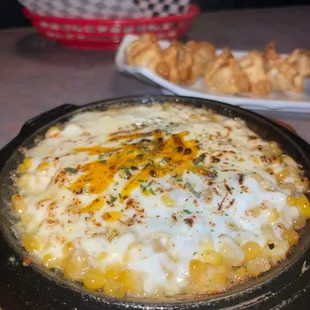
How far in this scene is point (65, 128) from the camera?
1.63 metres

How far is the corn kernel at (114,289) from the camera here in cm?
105

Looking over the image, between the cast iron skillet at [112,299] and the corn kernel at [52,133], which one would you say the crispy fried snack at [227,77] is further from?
the cast iron skillet at [112,299]

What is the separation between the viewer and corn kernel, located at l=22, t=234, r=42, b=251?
118 centimetres

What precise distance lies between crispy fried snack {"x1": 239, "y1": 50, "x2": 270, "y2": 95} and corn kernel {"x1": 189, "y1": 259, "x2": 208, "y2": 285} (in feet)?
4.40

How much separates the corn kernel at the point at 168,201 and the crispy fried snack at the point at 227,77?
3.61ft

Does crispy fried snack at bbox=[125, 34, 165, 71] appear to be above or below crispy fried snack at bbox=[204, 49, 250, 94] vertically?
above

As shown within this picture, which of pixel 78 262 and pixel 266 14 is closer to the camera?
pixel 78 262

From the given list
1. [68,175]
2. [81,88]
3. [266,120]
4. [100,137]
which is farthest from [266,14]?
[68,175]

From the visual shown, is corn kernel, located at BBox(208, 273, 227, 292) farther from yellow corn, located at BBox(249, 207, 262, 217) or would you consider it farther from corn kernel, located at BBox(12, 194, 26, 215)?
corn kernel, located at BBox(12, 194, 26, 215)

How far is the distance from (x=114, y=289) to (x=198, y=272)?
0.20 meters

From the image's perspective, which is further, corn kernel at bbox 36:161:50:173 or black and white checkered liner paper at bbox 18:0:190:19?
black and white checkered liner paper at bbox 18:0:190:19

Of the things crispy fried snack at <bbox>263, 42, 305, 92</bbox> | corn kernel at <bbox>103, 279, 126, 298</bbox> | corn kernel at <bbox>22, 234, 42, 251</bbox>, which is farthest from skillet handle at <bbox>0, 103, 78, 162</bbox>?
crispy fried snack at <bbox>263, 42, 305, 92</bbox>

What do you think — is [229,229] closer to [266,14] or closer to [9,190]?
[9,190]

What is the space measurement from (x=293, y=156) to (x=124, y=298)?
76cm
